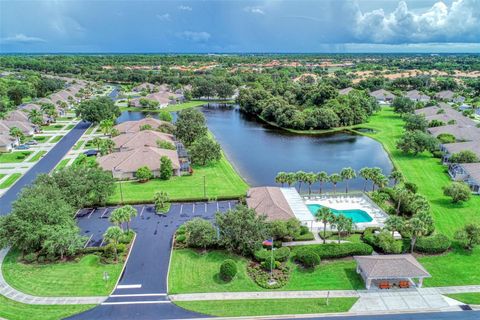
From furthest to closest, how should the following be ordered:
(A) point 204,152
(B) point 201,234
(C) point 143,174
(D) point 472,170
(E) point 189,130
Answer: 1. (E) point 189,130
2. (A) point 204,152
3. (C) point 143,174
4. (D) point 472,170
5. (B) point 201,234

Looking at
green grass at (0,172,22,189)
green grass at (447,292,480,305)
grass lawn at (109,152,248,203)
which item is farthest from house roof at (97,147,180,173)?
green grass at (447,292,480,305)

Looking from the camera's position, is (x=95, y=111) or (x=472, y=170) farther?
(x=95, y=111)

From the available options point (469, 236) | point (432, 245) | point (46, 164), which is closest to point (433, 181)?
point (469, 236)

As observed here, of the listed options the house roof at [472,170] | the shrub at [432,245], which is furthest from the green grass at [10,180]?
the house roof at [472,170]

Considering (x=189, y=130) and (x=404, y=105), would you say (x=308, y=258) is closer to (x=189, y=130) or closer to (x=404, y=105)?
(x=189, y=130)

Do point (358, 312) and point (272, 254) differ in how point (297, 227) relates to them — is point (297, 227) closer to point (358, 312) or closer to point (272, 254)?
point (272, 254)

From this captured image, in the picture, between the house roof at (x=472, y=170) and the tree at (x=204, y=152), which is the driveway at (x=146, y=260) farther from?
the house roof at (x=472, y=170)
